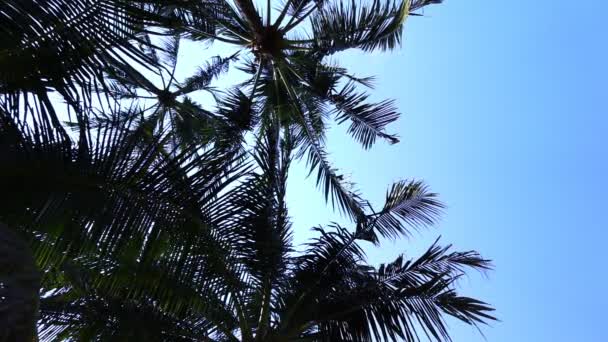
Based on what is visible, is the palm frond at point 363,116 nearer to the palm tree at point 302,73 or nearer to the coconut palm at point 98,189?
the palm tree at point 302,73

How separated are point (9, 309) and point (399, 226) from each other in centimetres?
588

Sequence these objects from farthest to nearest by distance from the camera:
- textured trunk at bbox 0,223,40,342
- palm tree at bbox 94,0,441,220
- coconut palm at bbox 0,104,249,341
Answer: palm tree at bbox 94,0,441,220
coconut palm at bbox 0,104,249,341
textured trunk at bbox 0,223,40,342

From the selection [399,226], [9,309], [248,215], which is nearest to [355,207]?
[399,226]

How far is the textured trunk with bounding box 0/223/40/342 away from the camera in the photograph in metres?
2.30

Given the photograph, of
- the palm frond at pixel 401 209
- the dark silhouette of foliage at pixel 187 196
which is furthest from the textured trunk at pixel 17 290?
the palm frond at pixel 401 209

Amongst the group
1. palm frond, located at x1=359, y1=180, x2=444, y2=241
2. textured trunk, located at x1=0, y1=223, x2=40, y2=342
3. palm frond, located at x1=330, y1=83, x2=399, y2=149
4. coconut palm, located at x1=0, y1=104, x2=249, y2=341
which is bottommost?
textured trunk, located at x1=0, y1=223, x2=40, y2=342

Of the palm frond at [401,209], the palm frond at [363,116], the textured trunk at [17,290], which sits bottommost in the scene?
the textured trunk at [17,290]

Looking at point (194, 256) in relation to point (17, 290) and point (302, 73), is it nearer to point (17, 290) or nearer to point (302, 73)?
point (17, 290)

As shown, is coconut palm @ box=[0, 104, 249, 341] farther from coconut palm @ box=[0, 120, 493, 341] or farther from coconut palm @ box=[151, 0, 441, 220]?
coconut palm @ box=[151, 0, 441, 220]

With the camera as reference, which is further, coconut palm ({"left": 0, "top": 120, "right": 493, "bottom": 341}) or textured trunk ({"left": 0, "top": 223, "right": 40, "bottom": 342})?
coconut palm ({"left": 0, "top": 120, "right": 493, "bottom": 341})

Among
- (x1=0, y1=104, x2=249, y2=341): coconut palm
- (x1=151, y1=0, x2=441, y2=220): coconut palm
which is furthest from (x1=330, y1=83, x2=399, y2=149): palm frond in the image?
(x1=0, y1=104, x2=249, y2=341): coconut palm

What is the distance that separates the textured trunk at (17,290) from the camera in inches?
90.7

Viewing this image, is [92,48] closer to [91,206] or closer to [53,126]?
[53,126]

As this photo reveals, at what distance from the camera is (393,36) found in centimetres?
920
